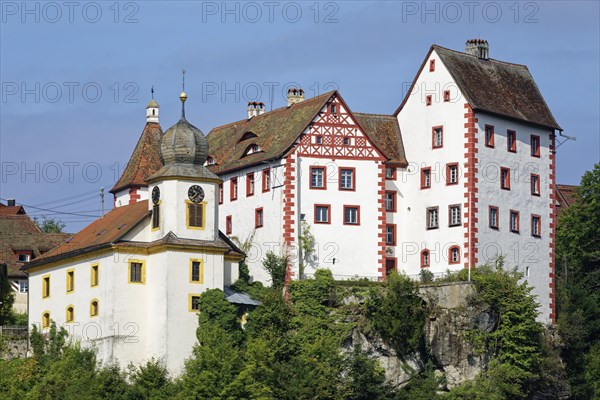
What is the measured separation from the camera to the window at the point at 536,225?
364ft

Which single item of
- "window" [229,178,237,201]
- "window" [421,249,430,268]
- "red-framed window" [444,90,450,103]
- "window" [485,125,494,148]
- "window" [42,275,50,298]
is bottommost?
"window" [42,275,50,298]

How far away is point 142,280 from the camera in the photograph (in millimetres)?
103812

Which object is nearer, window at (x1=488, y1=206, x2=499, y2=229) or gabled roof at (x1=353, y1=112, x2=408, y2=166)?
window at (x1=488, y1=206, x2=499, y2=229)

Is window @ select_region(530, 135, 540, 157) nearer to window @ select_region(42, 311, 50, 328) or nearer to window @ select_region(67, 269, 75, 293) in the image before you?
window @ select_region(67, 269, 75, 293)

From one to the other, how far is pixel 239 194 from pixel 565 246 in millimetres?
20383

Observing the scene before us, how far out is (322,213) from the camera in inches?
4264

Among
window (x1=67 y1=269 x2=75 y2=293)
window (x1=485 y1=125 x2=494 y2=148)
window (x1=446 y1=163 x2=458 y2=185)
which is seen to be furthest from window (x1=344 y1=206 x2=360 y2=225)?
window (x1=67 y1=269 x2=75 y2=293)

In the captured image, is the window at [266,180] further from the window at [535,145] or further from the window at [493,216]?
the window at [535,145]

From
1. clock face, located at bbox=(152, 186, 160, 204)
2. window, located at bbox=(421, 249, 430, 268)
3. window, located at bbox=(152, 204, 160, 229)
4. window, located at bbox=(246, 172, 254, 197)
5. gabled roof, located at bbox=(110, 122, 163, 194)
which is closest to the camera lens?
window, located at bbox=(152, 204, 160, 229)

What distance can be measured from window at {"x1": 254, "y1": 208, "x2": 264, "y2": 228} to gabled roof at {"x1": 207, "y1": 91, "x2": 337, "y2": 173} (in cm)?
260

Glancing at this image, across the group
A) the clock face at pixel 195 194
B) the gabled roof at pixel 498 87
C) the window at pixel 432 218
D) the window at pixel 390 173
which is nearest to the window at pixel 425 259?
the window at pixel 432 218

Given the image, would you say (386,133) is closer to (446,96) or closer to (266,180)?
(446,96)

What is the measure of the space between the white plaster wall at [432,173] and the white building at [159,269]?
10.2 meters

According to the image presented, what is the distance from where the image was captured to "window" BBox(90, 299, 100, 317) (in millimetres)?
104125
